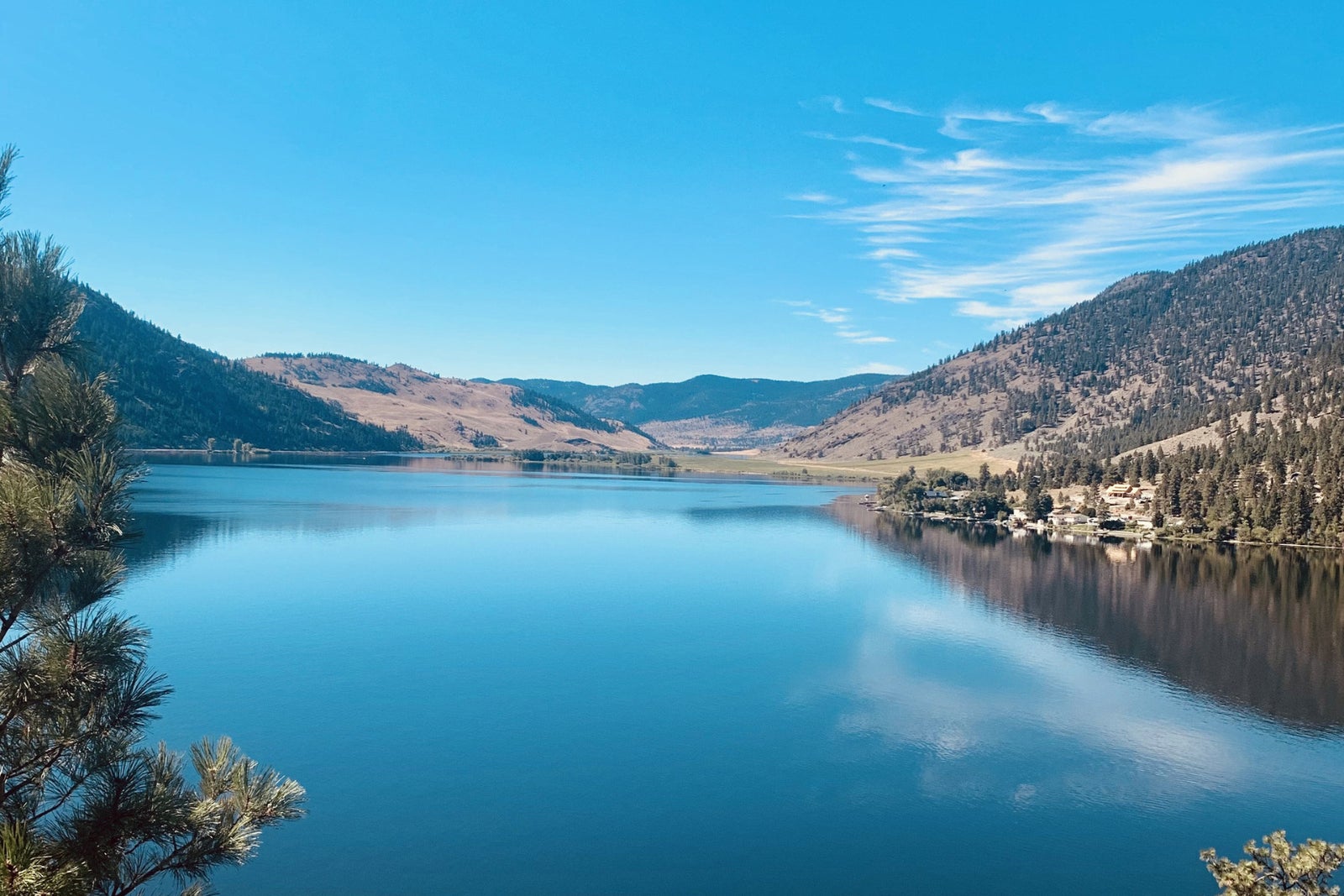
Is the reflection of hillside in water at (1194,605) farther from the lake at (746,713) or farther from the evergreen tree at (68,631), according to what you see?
the evergreen tree at (68,631)

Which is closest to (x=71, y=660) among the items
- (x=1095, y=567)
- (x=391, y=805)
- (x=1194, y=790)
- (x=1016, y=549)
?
(x=391, y=805)

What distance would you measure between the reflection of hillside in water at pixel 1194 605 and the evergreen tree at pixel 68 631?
4458 centimetres

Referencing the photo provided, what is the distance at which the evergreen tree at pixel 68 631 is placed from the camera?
24.4ft

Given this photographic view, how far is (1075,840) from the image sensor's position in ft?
86.6

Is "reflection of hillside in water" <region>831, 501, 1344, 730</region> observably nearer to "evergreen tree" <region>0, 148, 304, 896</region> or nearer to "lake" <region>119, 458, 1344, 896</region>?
"lake" <region>119, 458, 1344, 896</region>

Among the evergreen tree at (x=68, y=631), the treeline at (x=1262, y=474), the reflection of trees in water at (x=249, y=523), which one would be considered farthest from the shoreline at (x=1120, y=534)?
the evergreen tree at (x=68, y=631)

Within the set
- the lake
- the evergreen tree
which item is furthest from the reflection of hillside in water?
the evergreen tree

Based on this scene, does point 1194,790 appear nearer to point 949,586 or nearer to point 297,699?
point 297,699

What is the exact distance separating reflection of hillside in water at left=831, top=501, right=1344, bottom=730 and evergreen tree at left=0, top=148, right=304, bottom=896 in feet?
146

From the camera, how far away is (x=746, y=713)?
37125 mm

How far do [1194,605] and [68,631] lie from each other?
7037 centimetres

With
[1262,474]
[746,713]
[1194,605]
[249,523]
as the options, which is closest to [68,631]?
[746,713]

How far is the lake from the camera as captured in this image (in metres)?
24.7

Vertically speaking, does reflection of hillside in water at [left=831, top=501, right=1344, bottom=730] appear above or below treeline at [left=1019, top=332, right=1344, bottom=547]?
below
